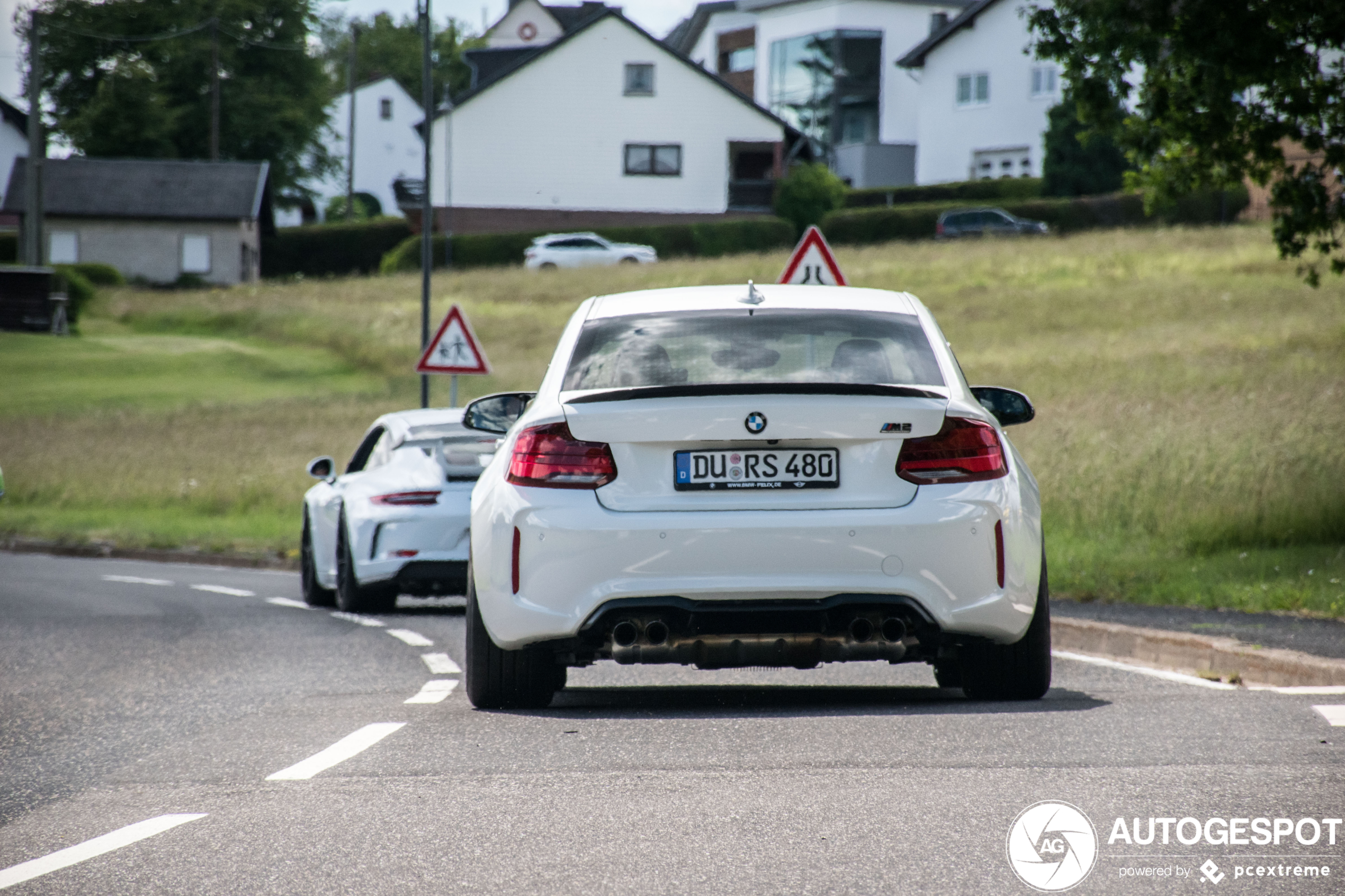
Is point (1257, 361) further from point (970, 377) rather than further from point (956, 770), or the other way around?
point (956, 770)

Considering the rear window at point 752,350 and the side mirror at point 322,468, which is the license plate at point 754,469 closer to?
the rear window at point 752,350

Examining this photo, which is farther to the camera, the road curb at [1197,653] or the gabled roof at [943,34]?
the gabled roof at [943,34]

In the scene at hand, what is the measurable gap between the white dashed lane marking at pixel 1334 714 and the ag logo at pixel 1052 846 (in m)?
2.06

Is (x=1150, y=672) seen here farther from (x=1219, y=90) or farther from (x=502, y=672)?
(x=1219, y=90)

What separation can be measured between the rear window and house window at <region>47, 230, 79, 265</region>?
247 ft

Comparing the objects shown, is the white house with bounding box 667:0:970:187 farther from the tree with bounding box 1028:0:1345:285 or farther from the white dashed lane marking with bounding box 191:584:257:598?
the tree with bounding box 1028:0:1345:285

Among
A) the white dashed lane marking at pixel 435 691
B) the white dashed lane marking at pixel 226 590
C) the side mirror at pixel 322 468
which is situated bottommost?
the white dashed lane marking at pixel 226 590

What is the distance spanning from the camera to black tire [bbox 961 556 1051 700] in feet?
25.0

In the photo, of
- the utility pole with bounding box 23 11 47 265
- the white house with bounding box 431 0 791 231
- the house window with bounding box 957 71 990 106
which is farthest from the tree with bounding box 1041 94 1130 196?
the utility pole with bounding box 23 11 47 265

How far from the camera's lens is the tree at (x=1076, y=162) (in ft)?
206

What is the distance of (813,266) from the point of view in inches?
676

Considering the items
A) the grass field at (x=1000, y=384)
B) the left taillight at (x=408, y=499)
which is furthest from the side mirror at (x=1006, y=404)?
the left taillight at (x=408, y=499)

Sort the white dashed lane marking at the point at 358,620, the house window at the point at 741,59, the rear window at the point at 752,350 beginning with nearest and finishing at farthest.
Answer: the rear window at the point at 752,350, the white dashed lane marking at the point at 358,620, the house window at the point at 741,59

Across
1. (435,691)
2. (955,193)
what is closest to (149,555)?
(435,691)
